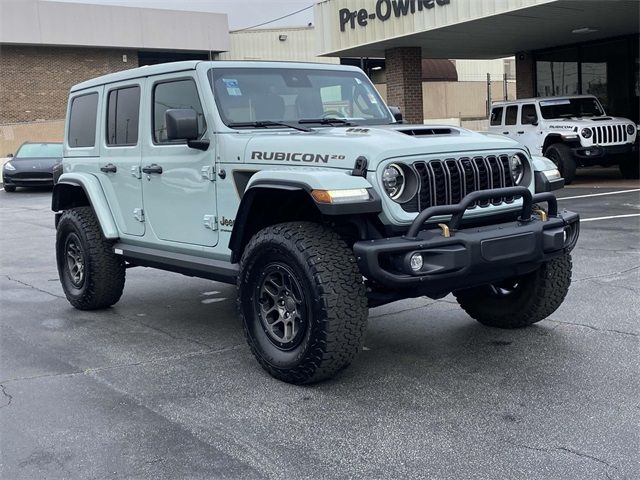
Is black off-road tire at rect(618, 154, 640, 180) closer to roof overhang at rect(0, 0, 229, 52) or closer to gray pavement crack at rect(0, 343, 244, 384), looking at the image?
gray pavement crack at rect(0, 343, 244, 384)

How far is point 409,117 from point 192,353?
15.1 m

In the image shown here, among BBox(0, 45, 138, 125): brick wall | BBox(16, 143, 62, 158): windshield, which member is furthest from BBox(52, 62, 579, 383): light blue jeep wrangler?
BBox(0, 45, 138, 125): brick wall

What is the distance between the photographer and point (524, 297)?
209 inches

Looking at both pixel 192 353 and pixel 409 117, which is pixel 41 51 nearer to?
pixel 409 117

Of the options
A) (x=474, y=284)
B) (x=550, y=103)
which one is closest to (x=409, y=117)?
(x=550, y=103)

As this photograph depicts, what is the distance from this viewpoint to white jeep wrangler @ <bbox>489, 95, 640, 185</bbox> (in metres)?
15.3

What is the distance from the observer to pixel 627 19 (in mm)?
15836

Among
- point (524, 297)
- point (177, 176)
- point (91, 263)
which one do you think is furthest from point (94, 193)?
point (524, 297)

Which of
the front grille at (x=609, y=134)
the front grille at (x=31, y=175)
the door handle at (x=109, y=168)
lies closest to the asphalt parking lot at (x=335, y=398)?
the door handle at (x=109, y=168)

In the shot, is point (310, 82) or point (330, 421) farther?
point (310, 82)

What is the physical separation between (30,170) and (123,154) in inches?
677

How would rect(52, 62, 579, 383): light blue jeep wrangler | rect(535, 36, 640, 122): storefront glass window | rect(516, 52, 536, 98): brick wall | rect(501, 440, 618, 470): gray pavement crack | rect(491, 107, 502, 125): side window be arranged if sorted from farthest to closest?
rect(516, 52, 536, 98): brick wall → rect(535, 36, 640, 122): storefront glass window → rect(491, 107, 502, 125): side window → rect(52, 62, 579, 383): light blue jeep wrangler → rect(501, 440, 618, 470): gray pavement crack

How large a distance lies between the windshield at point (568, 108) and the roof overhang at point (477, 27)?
1.63m

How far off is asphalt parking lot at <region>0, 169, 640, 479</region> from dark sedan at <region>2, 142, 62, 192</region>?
1609 centimetres
